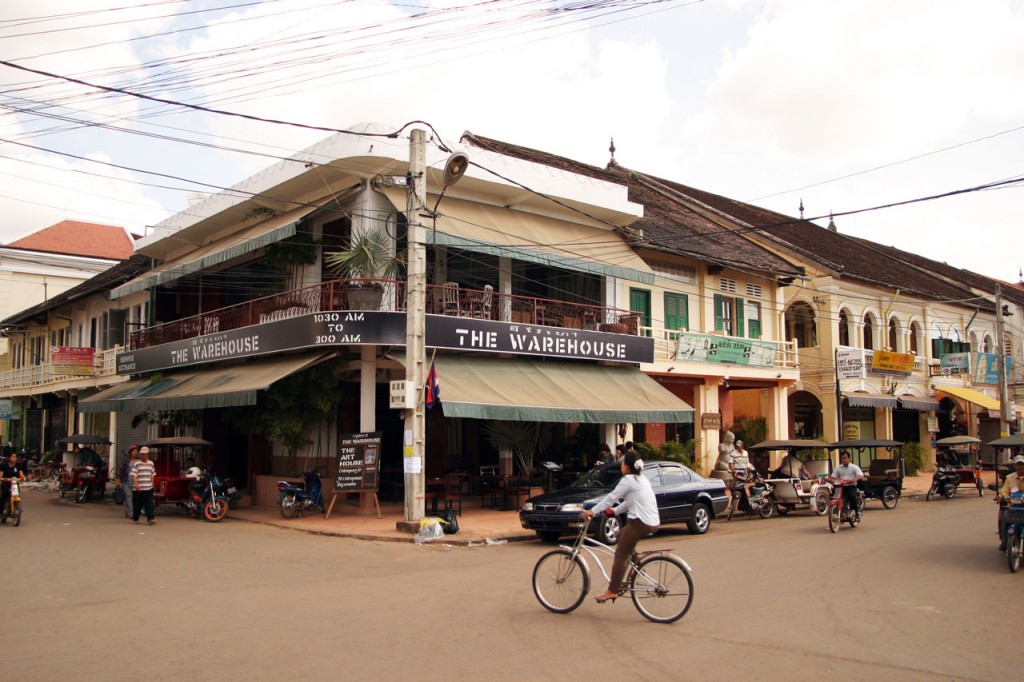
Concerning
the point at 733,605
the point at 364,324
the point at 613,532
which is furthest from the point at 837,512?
the point at 364,324

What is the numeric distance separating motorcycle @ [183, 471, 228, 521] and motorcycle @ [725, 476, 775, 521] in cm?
1168

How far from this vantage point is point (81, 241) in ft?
159

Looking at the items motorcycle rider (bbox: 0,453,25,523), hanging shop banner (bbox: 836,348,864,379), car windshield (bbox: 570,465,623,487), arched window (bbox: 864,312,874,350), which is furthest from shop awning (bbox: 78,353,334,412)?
arched window (bbox: 864,312,874,350)

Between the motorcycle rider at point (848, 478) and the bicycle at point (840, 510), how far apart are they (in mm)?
29

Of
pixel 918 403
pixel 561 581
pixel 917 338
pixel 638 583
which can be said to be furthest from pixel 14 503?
pixel 917 338

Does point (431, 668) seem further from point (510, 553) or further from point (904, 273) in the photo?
point (904, 273)

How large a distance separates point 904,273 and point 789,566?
32208 mm

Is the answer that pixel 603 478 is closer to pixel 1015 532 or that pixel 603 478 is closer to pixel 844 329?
pixel 1015 532

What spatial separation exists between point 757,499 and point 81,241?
1697 inches

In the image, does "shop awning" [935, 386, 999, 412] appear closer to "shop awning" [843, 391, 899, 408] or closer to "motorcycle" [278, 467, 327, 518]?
"shop awning" [843, 391, 899, 408]

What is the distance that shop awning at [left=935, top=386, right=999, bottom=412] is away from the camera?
35875 mm

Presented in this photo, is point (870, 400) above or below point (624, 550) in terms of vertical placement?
above

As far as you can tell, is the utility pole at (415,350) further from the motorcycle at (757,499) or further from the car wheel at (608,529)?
the motorcycle at (757,499)

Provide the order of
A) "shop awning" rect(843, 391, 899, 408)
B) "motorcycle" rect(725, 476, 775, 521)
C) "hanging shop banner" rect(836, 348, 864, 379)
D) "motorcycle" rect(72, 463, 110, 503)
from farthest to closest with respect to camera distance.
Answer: "shop awning" rect(843, 391, 899, 408) → "hanging shop banner" rect(836, 348, 864, 379) → "motorcycle" rect(72, 463, 110, 503) → "motorcycle" rect(725, 476, 775, 521)
